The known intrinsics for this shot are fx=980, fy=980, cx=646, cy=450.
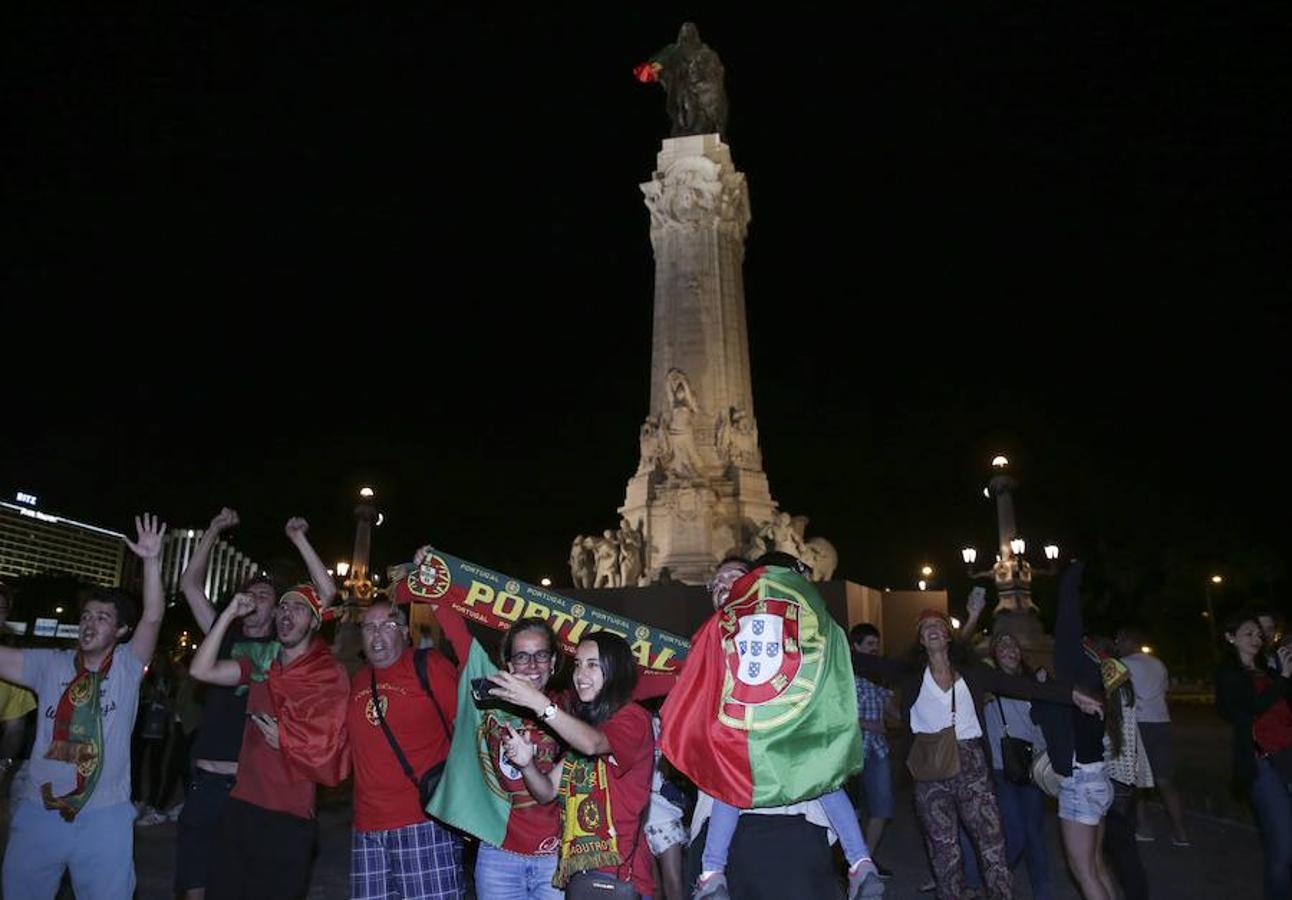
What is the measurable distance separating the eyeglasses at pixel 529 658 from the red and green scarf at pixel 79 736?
2450 millimetres

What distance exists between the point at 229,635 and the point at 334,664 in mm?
1154

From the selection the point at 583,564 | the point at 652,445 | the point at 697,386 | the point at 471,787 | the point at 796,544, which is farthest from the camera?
the point at 697,386

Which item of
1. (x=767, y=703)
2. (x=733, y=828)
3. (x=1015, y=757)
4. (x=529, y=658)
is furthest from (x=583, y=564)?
(x=767, y=703)

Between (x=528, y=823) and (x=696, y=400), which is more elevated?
(x=696, y=400)

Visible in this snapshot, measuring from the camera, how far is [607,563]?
24078mm

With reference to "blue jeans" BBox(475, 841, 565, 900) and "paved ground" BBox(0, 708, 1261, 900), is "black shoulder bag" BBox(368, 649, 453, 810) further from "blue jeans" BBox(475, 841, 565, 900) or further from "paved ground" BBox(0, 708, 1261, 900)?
"paved ground" BBox(0, 708, 1261, 900)

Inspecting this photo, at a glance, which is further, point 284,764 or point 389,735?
point 284,764

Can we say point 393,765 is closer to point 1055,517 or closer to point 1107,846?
point 1107,846

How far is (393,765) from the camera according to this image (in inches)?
203

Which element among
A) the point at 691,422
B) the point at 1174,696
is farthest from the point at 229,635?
the point at 1174,696

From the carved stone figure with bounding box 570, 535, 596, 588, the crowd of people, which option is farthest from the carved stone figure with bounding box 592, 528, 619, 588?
the crowd of people

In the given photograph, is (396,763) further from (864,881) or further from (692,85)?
(692,85)

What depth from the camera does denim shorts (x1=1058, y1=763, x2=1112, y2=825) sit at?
6.10m

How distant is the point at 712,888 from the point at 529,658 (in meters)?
1.26
